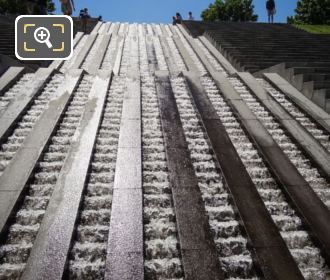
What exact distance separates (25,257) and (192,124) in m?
4.05

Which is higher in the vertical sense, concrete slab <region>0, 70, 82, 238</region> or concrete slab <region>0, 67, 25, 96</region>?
concrete slab <region>0, 67, 25, 96</region>

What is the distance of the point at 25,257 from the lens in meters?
3.51

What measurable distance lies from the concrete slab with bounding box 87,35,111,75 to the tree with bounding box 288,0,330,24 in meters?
23.8

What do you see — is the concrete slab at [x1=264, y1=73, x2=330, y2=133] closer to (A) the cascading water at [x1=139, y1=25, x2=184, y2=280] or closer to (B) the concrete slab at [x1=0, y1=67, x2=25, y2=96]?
(A) the cascading water at [x1=139, y1=25, x2=184, y2=280]

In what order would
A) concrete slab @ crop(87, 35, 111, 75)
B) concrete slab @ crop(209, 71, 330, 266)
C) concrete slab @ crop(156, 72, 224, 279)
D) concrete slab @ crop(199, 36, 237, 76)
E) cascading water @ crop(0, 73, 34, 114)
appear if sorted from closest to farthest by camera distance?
concrete slab @ crop(156, 72, 224, 279), concrete slab @ crop(209, 71, 330, 266), cascading water @ crop(0, 73, 34, 114), concrete slab @ crop(87, 35, 111, 75), concrete slab @ crop(199, 36, 237, 76)

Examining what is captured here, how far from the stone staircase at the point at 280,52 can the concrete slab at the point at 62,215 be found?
5.36m

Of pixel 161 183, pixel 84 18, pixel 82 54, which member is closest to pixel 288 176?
pixel 161 183

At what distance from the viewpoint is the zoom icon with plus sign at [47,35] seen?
688 centimetres

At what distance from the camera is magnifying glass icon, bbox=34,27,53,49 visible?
6.83 metres

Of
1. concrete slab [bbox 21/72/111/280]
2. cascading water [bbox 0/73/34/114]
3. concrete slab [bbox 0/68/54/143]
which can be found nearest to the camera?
concrete slab [bbox 21/72/111/280]

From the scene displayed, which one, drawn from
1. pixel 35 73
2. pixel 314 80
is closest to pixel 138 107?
pixel 35 73

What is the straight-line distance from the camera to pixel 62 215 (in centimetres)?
397

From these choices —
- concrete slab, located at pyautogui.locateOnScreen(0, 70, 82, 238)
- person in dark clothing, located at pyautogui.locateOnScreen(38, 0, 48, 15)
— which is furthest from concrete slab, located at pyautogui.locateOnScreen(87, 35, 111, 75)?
concrete slab, located at pyautogui.locateOnScreen(0, 70, 82, 238)

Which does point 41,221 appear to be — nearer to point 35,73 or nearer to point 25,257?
point 25,257
